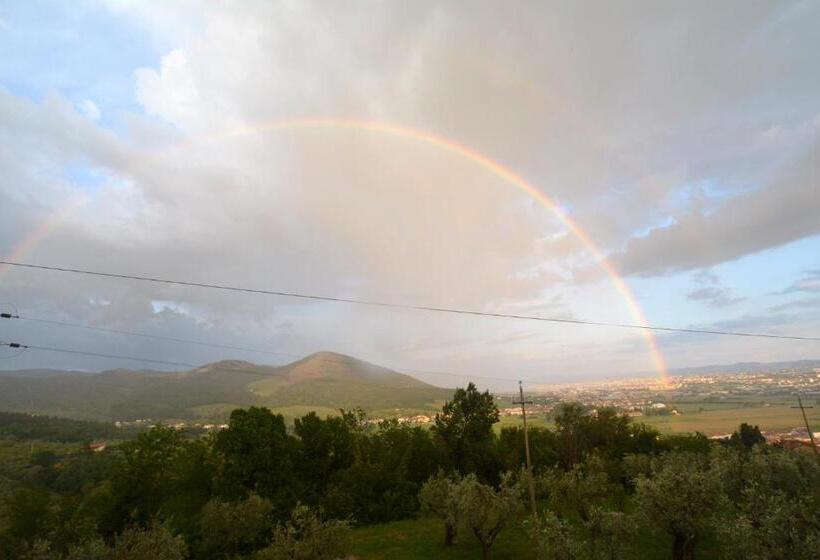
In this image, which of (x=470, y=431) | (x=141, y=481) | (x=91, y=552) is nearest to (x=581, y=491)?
(x=91, y=552)

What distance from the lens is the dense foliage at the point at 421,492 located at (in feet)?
89.1

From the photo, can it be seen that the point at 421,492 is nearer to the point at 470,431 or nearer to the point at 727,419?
the point at 470,431

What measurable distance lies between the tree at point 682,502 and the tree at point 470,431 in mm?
55018

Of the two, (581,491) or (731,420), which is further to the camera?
(731,420)

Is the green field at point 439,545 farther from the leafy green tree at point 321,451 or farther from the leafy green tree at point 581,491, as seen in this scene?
the leafy green tree at point 321,451

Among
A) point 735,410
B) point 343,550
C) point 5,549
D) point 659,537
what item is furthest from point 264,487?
point 735,410

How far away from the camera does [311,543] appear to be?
1098 inches

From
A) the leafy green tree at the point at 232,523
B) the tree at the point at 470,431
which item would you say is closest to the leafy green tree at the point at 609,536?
the leafy green tree at the point at 232,523

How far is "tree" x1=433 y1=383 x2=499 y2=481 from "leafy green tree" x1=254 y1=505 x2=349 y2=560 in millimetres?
57347

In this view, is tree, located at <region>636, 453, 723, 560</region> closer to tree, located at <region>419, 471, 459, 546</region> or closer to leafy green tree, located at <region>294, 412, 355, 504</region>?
tree, located at <region>419, 471, 459, 546</region>

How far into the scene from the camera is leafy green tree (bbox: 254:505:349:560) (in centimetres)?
2777

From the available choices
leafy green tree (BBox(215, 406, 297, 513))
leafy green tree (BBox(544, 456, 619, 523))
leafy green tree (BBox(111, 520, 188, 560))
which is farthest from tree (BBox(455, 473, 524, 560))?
leafy green tree (BBox(215, 406, 297, 513))

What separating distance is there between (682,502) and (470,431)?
5922 cm

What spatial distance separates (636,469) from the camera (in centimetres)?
5791
